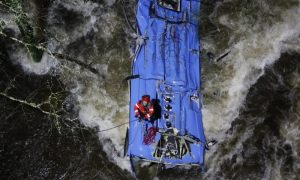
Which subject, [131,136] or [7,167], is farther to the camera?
[7,167]

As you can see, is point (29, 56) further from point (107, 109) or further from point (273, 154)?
point (273, 154)

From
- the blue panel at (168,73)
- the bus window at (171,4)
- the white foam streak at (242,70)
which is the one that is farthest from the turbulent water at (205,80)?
the bus window at (171,4)

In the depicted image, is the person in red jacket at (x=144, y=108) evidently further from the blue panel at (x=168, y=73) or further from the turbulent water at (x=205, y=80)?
the turbulent water at (x=205, y=80)

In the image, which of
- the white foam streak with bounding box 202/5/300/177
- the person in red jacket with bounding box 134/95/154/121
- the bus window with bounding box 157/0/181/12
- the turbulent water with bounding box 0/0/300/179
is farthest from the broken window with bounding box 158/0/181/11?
the person in red jacket with bounding box 134/95/154/121

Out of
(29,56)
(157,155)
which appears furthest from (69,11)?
(157,155)

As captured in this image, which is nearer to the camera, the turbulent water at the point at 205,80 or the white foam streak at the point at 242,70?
the turbulent water at the point at 205,80
